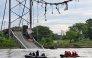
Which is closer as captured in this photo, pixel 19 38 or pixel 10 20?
pixel 19 38

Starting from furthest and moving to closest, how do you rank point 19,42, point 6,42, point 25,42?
point 6,42 → point 25,42 → point 19,42

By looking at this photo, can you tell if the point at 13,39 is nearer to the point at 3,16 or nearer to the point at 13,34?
the point at 13,34

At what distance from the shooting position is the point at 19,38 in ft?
434

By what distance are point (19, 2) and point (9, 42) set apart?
2054 cm

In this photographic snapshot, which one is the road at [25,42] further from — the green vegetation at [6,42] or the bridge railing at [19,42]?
the green vegetation at [6,42]

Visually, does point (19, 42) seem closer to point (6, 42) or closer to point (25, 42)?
point (25, 42)

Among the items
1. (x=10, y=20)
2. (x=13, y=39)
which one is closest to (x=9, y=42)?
(x=13, y=39)

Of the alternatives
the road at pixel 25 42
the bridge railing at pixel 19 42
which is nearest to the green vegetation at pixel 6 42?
the bridge railing at pixel 19 42

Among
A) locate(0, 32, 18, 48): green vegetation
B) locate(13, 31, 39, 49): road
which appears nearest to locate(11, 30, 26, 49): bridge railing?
locate(13, 31, 39, 49): road

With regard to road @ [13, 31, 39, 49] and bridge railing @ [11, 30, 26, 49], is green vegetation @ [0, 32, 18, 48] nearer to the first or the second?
bridge railing @ [11, 30, 26, 49]

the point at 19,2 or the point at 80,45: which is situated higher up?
the point at 19,2

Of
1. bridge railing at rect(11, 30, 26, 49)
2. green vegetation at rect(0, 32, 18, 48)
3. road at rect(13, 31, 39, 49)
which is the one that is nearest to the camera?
road at rect(13, 31, 39, 49)

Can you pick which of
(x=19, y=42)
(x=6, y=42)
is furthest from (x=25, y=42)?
(x=6, y=42)

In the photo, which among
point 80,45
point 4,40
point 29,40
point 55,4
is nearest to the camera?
point 55,4
